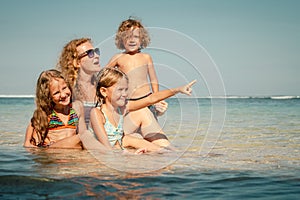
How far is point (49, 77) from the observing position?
545cm

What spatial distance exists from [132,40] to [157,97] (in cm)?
153

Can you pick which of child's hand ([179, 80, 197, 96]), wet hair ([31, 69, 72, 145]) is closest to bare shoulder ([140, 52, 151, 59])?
wet hair ([31, 69, 72, 145])

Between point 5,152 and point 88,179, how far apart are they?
2.29m

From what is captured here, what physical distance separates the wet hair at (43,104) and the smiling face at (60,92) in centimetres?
5

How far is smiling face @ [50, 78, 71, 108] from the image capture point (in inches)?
212

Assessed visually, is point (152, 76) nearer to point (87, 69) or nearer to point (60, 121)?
point (87, 69)

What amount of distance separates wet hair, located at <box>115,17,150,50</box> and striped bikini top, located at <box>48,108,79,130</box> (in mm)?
1147

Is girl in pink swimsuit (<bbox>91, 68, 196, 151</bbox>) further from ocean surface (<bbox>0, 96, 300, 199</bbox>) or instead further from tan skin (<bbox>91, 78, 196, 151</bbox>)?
ocean surface (<bbox>0, 96, 300, 199</bbox>)

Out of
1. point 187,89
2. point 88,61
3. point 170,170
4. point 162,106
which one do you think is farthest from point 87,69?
point 170,170

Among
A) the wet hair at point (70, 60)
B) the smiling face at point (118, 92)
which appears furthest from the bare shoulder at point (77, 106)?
the smiling face at point (118, 92)

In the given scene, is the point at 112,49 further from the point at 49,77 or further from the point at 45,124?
the point at 45,124

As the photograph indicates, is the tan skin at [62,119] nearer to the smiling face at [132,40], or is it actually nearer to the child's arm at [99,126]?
the child's arm at [99,126]

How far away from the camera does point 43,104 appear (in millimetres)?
5438

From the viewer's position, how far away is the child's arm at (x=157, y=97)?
14.0 feet
